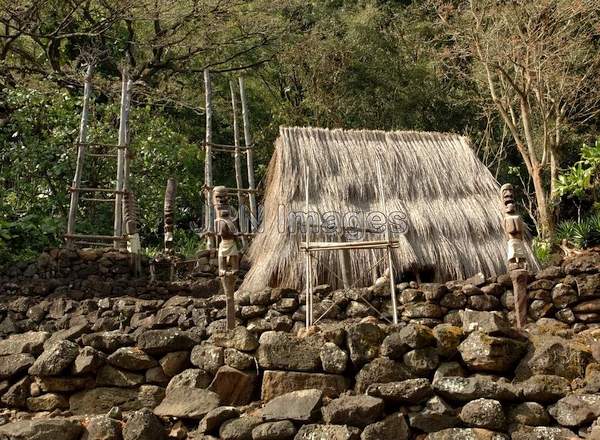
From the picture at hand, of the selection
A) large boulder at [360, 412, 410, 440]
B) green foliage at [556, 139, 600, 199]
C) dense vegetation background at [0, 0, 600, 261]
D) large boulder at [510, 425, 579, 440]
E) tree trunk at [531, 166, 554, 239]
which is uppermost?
dense vegetation background at [0, 0, 600, 261]

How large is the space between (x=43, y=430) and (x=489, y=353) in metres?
2.84

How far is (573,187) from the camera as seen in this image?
40.9 ft

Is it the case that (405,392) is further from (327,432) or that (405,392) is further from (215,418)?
(215,418)

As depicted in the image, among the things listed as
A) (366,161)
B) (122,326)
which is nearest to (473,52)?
(366,161)

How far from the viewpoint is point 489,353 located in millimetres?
4949

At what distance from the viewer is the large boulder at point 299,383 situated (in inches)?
194

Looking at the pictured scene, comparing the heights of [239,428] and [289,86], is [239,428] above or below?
below

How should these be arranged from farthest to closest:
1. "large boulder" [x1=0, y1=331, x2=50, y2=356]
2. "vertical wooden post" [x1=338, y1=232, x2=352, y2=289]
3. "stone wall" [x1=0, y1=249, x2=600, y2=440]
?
"vertical wooden post" [x1=338, y1=232, x2=352, y2=289]
"large boulder" [x1=0, y1=331, x2=50, y2=356]
"stone wall" [x1=0, y1=249, x2=600, y2=440]

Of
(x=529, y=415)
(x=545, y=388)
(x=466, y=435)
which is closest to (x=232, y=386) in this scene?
(x=466, y=435)

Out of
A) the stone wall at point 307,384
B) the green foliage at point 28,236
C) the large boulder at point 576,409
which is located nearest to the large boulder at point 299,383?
the stone wall at point 307,384

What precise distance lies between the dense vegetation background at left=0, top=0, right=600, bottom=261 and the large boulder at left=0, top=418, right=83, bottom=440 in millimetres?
7615

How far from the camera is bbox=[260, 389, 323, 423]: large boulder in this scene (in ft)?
14.8

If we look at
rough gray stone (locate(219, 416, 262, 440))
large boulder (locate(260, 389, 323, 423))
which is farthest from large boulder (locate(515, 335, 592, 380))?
rough gray stone (locate(219, 416, 262, 440))

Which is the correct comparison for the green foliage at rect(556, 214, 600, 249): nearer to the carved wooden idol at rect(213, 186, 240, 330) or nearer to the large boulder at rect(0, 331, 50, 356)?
the carved wooden idol at rect(213, 186, 240, 330)
